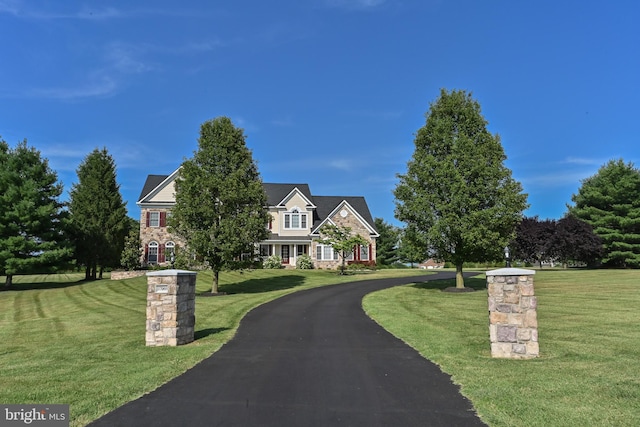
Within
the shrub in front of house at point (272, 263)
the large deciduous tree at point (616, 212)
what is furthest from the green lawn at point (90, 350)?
the large deciduous tree at point (616, 212)

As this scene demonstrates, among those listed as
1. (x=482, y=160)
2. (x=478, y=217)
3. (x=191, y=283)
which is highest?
(x=482, y=160)

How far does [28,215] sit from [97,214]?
6.41 m

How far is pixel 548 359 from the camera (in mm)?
8719

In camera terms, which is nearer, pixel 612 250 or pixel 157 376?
pixel 157 376

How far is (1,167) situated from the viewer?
1253 inches

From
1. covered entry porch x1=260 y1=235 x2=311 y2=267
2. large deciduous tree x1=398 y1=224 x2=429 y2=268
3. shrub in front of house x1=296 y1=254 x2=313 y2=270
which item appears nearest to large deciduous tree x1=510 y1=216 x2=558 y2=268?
large deciduous tree x1=398 y1=224 x2=429 y2=268

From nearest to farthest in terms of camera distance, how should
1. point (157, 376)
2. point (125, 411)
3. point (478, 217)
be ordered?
point (125, 411) < point (157, 376) < point (478, 217)

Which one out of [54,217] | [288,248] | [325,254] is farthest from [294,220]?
[54,217]

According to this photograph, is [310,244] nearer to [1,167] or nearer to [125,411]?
[1,167]

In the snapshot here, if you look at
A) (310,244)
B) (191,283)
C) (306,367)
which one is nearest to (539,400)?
(306,367)

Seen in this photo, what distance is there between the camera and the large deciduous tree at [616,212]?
140 feet

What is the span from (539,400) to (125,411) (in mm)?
5930

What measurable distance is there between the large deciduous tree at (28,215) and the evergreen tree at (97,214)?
257 centimetres

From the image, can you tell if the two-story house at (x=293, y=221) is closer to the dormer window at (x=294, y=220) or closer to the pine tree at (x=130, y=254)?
→ the dormer window at (x=294, y=220)
